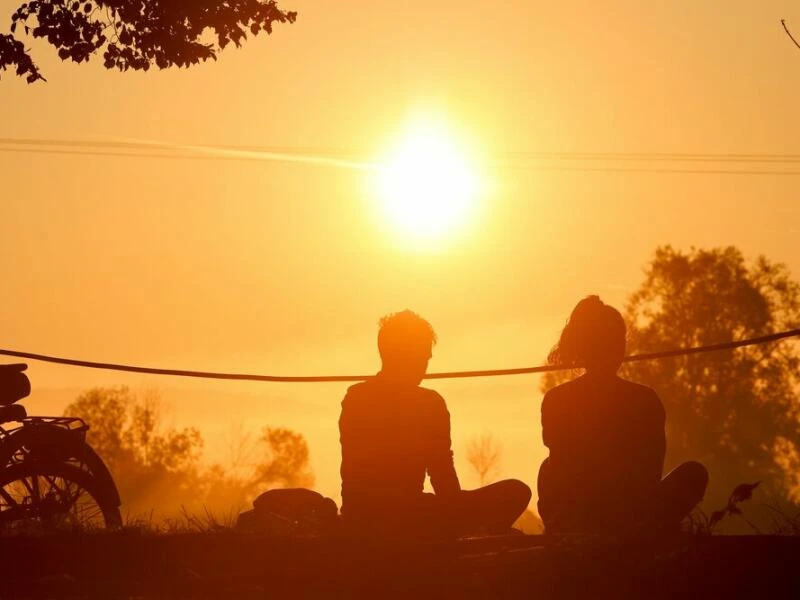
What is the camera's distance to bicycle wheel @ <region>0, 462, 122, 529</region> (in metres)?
11.2

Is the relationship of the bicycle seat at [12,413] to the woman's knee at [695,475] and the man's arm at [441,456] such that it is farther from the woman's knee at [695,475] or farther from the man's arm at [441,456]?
the woman's knee at [695,475]

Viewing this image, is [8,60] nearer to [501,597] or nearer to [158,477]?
[501,597]

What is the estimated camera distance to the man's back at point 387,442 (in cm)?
1016

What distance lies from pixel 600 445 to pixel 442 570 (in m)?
2.32

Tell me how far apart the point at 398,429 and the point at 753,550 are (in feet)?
9.01

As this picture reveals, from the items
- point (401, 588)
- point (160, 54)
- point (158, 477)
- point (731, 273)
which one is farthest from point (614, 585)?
point (158, 477)

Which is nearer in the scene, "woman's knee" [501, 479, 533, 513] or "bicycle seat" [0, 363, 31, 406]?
"woman's knee" [501, 479, 533, 513]

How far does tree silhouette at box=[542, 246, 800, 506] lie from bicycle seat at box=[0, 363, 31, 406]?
191 feet

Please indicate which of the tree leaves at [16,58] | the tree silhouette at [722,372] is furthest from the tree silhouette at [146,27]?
the tree silhouette at [722,372]

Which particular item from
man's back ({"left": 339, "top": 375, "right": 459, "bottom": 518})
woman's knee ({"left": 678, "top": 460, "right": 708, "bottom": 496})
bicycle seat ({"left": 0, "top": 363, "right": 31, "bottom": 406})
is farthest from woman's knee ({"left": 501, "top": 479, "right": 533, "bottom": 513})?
bicycle seat ({"left": 0, "top": 363, "right": 31, "bottom": 406})

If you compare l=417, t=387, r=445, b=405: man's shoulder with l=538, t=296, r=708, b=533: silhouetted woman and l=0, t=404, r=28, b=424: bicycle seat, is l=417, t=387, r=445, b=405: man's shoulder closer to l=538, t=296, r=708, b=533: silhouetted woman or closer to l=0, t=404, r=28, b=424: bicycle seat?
l=538, t=296, r=708, b=533: silhouetted woman

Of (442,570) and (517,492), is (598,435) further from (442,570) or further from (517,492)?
(442,570)

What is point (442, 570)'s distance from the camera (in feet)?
26.7

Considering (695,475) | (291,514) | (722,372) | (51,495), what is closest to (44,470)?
(51,495)
